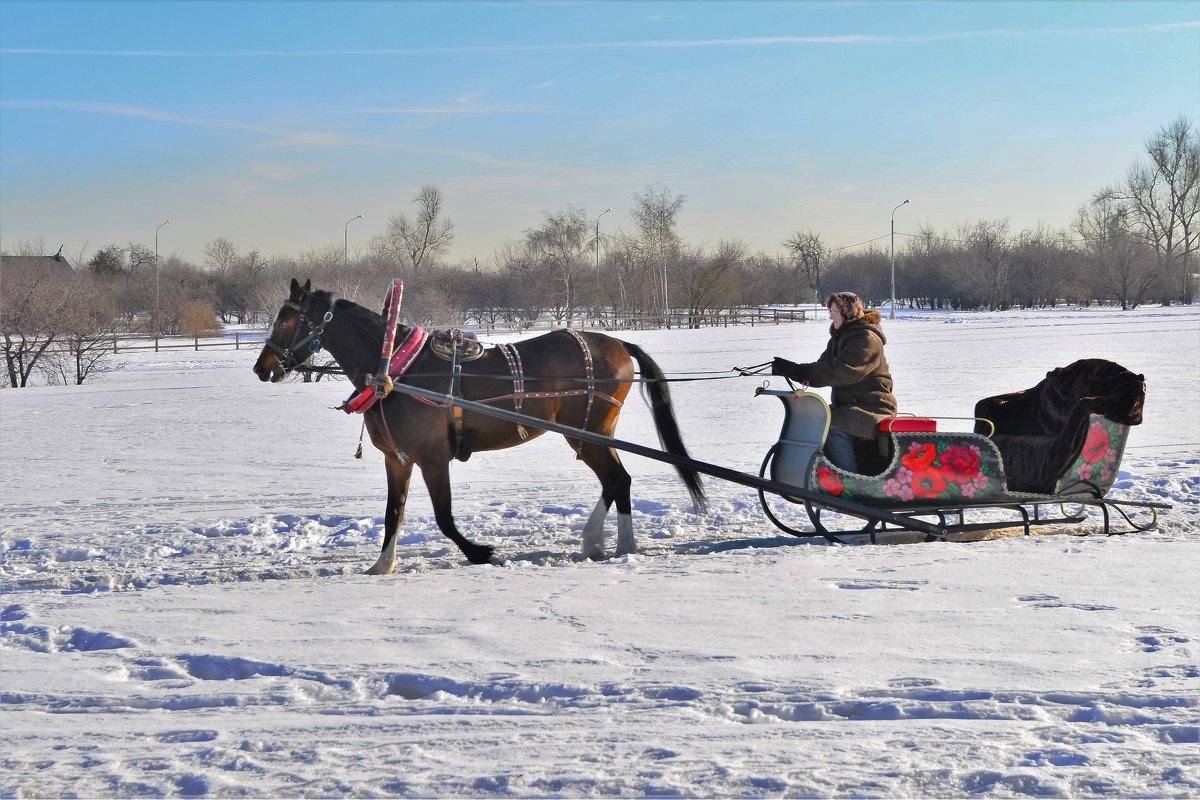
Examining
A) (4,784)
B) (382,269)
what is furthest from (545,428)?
(382,269)

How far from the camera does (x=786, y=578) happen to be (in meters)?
5.98

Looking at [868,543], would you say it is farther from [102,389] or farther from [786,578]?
[102,389]

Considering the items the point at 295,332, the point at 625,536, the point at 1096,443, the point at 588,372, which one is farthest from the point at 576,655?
the point at 1096,443

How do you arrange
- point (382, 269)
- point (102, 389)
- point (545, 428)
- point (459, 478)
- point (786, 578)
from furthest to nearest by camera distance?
point (382, 269) < point (102, 389) < point (459, 478) < point (545, 428) < point (786, 578)

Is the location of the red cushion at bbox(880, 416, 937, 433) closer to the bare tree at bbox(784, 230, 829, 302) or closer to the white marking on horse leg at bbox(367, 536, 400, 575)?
the white marking on horse leg at bbox(367, 536, 400, 575)

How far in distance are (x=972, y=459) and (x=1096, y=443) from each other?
2.64ft

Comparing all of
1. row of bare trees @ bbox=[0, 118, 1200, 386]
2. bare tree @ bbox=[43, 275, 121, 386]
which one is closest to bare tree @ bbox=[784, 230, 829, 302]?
row of bare trees @ bbox=[0, 118, 1200, 386]

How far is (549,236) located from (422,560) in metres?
53.3

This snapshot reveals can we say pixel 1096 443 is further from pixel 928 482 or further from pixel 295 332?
pixel 295 332

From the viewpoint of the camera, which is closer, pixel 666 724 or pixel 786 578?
pixel 666 724

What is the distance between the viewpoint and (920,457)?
6.89 metres

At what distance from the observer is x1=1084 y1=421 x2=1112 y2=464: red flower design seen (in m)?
6.92

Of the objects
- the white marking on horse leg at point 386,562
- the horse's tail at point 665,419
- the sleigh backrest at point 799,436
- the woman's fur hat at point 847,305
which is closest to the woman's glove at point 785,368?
the sleigh backrest at point 799,436

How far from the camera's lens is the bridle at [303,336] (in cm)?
707
